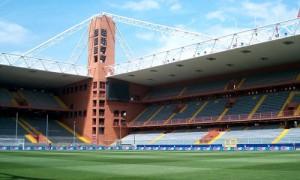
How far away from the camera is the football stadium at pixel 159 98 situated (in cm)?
5238

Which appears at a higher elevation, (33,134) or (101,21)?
(101,21)

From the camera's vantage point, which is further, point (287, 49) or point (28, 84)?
point (28, 84)

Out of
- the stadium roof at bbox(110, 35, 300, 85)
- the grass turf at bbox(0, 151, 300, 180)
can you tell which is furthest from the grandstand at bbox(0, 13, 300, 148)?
the grass turf at bbox(0, 151, 300, 180)

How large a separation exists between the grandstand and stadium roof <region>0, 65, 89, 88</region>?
166 mm

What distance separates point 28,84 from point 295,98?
47.7 meters

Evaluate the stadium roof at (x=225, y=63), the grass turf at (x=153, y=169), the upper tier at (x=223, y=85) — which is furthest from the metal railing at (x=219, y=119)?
the grass turf at (x=153, y=169)

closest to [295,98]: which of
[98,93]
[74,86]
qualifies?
[98,93]

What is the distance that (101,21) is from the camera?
74.2 m

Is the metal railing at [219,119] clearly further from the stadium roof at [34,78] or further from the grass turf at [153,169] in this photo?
the grass turf at [153,169]

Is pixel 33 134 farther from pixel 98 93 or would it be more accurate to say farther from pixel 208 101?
pixel 208 101

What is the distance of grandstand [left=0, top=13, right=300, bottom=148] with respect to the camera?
177 ft

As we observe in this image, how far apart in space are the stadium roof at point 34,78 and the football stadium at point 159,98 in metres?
0.17

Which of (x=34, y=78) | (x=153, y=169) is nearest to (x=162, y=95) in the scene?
(x=34, y=78)

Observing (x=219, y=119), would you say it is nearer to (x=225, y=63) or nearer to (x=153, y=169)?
(x=225, y=63)
